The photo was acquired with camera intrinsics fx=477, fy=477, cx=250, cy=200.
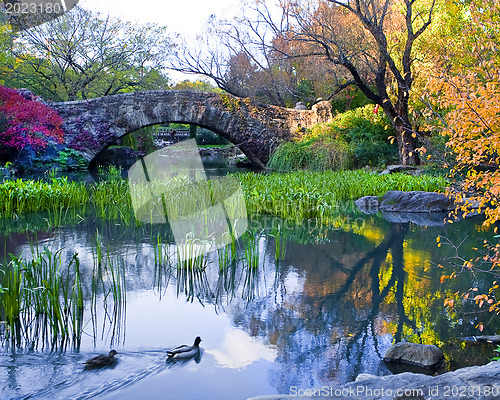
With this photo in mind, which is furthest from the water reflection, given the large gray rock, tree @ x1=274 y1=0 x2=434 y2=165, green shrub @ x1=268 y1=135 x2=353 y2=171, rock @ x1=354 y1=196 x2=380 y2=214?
green shrub @ x1=268 y1=135 x2=353 y2=171

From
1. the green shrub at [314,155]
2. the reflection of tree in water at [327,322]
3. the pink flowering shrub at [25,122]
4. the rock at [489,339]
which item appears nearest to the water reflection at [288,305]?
the reflection of tree in water at [327,322]

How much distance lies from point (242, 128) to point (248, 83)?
6.59 m

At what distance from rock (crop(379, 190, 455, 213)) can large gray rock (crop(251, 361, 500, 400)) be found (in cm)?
711

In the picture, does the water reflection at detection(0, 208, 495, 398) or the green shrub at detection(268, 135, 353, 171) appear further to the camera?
the green shrub at detection(268, 135, 353, 171)

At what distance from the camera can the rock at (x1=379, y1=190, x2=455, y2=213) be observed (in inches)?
351

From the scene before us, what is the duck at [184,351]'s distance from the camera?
3.03 m

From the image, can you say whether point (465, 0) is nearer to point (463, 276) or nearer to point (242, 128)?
point (242, 128)

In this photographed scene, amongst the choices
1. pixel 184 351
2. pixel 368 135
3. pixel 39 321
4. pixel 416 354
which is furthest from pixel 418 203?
pixel 39 321

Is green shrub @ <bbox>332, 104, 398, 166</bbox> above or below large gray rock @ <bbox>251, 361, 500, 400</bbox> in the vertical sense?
above

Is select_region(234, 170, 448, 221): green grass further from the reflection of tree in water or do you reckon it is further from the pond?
the reflection of tree in water

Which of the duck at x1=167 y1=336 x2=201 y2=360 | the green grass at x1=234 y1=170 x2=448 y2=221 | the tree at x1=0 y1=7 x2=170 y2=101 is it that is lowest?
the duck at x1=167 y1=336 x2=201 y2=360

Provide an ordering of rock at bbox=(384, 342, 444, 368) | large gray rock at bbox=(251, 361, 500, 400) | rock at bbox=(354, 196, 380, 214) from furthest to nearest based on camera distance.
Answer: rock at bbox=(354, 196, 380, 214), rock at bbox=(384, 342, 444, 368), large gray rock at bbox=(251, 361, 500, 400)

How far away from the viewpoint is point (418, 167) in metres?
13.0

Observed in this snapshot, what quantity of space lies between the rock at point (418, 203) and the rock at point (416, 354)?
20.3 feet
